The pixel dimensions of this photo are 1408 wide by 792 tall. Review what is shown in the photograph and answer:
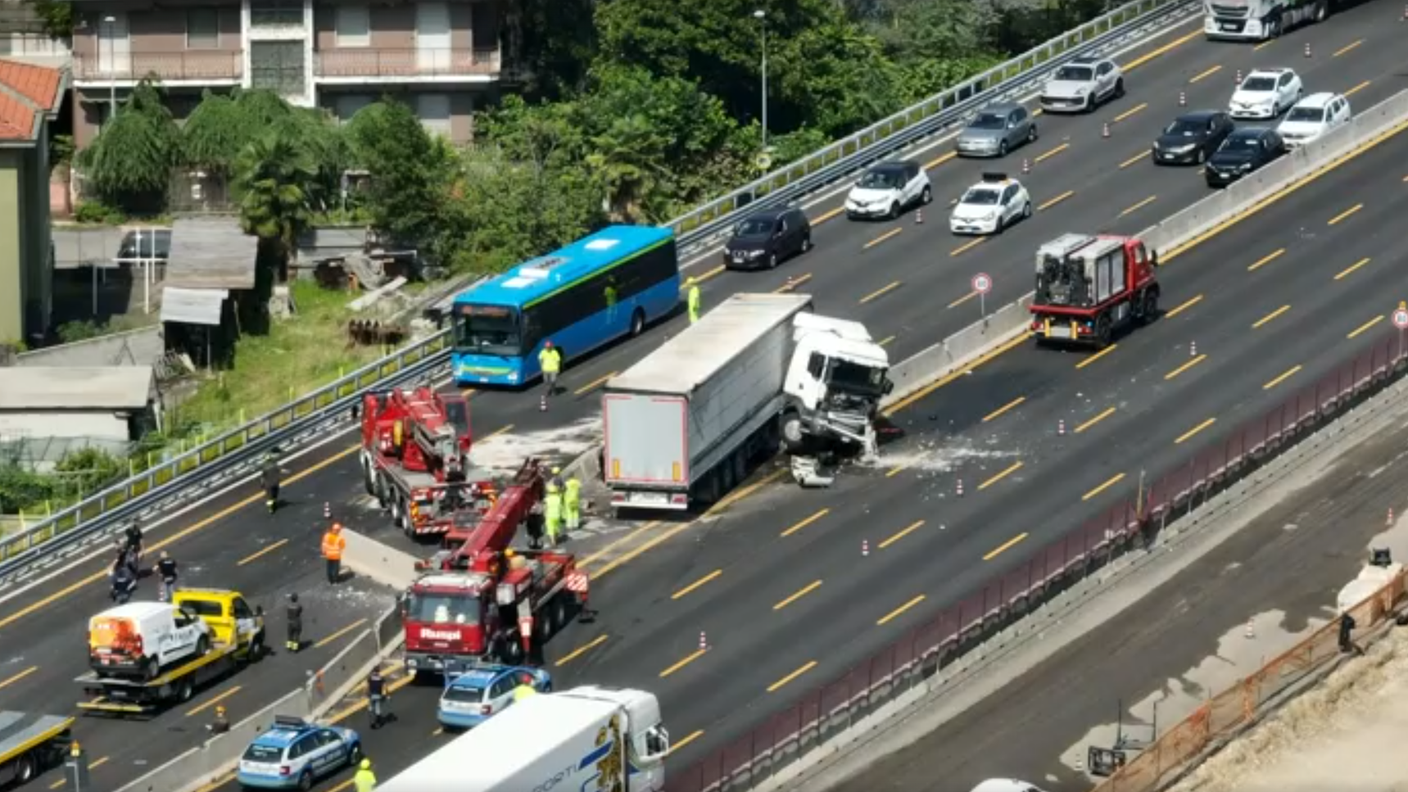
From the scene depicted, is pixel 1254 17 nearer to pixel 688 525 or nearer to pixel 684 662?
Answer: pixel 688 525

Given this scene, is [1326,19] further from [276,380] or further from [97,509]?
[97,509]

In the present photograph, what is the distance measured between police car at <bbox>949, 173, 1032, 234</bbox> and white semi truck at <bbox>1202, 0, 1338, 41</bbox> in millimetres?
18692

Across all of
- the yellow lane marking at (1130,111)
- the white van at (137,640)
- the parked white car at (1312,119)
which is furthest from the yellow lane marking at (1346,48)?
the white van at (137,640)

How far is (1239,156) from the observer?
97938 millimetres

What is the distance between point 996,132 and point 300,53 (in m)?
28.1

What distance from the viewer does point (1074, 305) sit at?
8612 cm

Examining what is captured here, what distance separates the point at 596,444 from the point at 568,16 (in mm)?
42528

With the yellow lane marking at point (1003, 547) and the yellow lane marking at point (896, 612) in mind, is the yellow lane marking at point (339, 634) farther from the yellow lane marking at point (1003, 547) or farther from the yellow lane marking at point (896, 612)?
the yellow lane marking at point (1003, 547)

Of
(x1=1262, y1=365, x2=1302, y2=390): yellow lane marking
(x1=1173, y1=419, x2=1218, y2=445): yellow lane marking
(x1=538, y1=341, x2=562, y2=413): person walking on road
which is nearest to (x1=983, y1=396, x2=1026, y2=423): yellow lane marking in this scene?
(x1=1173, y1=419, x2=1218, y2=445): yellow lane marking

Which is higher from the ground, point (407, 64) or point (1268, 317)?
point (407, 64)

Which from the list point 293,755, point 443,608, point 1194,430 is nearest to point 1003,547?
point 1194,430

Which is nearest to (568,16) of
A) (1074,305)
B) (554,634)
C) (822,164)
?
(822,164)

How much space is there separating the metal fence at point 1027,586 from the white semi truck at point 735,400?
26.1ft

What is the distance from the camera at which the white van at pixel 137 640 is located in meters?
68.0
